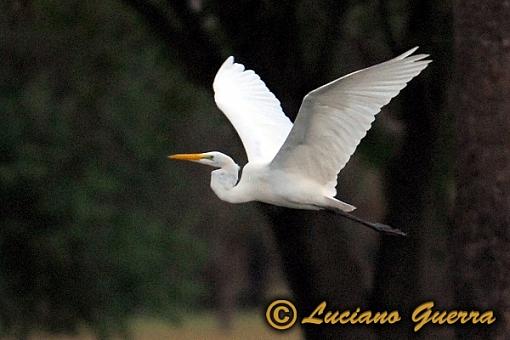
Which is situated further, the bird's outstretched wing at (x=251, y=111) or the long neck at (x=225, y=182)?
the bird's outstretched wing at (x=251, y=111)

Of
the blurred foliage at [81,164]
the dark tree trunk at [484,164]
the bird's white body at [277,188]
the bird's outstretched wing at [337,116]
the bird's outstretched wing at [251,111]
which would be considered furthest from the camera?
the blurred foliage at [81,164]

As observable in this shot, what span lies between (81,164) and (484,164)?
7387 mm

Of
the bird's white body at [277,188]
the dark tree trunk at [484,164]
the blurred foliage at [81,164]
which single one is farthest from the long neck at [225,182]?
the blurred foliage at [81,164]

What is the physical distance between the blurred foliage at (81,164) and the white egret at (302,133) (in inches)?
190

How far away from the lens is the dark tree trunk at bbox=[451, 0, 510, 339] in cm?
1204

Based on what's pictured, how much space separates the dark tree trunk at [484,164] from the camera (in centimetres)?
1204

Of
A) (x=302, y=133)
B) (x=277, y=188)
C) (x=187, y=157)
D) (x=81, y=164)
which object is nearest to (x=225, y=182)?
(x=187, y=157)

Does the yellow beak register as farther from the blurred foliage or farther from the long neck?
the blurred foliage

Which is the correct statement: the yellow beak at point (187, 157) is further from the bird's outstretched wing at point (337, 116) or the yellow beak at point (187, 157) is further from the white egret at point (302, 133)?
the bird's outstretched wing at point (337, 116)

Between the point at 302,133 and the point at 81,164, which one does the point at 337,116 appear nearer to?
the point at 302,133

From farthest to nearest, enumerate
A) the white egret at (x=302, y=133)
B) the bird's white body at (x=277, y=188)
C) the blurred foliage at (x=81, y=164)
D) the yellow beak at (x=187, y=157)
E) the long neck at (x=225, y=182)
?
the blurred foliage at (x=81, y=164)
the long neck at (x=225, y=182)
the yellow beak at (x=187, y=157)
the bird's white body at (x=277, y=188)
the white egret at (x=302, y=133)

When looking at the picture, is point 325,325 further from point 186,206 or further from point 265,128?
point 186,206

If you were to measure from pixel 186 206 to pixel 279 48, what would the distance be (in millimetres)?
12944

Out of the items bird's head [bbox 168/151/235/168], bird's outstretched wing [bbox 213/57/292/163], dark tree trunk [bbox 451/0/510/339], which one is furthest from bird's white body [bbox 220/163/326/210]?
dark tree trunk [bbox 451/0/510/339]
